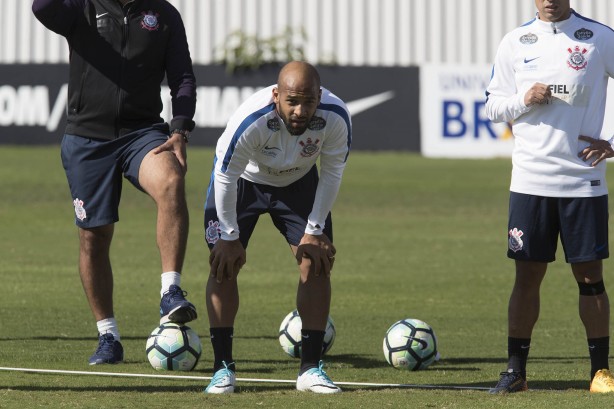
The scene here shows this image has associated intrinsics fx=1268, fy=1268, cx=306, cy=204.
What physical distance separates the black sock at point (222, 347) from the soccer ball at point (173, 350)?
89 centimetres

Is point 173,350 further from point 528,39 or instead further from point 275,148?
point 528,39

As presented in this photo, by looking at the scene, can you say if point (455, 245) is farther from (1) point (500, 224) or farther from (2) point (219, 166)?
(2) point (219, 166)

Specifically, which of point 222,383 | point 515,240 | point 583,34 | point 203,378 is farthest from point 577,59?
point 203,378

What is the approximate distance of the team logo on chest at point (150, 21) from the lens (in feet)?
28.6

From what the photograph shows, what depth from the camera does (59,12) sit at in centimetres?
858

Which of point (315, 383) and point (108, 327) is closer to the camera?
point (315, 383)

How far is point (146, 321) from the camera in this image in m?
10.9

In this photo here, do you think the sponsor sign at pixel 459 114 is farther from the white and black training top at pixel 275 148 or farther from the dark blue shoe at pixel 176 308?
the white and black training top at pixel 275 148

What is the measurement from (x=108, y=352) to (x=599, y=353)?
3.25 m

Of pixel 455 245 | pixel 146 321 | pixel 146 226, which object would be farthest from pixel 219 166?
pixel 146 226

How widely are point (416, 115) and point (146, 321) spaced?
16.1m

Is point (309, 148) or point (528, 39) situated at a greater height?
point (528, 39)

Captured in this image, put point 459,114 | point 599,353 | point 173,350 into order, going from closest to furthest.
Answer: point 599,353, point 173,350, point 459,114

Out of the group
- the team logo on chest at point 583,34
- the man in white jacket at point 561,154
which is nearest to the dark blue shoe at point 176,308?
the man in white jacket at point 561,154
